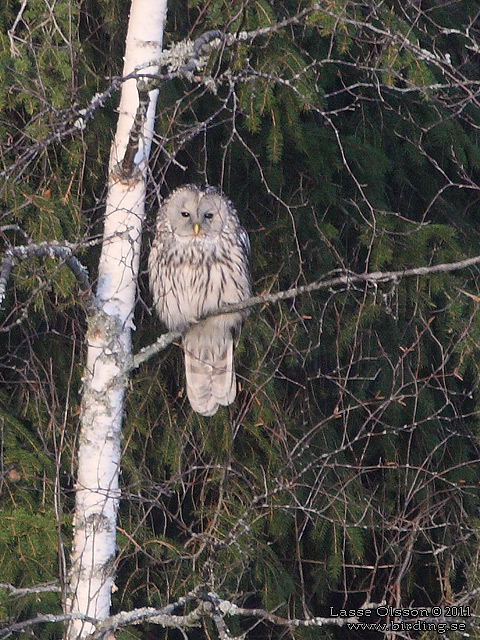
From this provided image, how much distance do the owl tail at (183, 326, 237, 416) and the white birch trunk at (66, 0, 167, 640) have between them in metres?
0.85

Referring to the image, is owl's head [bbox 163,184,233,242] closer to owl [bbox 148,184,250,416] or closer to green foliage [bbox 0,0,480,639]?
owl [bbox 148,184,250,416]

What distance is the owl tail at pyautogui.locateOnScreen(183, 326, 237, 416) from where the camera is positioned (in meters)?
4.03

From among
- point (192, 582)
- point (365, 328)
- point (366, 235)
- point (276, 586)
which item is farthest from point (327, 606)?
point (366, 235)

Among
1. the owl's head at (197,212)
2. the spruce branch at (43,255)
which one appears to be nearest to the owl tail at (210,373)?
the owl's head at (197,212)

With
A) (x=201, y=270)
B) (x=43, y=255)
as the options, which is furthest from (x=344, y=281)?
(x=201, y=270)

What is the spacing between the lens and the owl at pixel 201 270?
13.2 ft

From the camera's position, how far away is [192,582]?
12.5 feet

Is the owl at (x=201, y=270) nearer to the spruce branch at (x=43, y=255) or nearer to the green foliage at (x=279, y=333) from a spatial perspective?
the green foliage at (x=279, y=333)

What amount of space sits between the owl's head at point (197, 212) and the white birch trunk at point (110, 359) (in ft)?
2.64

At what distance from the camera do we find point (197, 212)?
403 cm

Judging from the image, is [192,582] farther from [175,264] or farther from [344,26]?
[344,26]

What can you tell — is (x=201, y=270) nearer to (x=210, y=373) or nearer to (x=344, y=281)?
(x=210, y=373)

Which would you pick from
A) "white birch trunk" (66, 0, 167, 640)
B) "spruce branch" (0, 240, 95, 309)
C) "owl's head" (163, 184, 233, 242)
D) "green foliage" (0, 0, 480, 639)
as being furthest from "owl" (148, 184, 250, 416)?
"spruce branch" (0, 240, 95, 309)

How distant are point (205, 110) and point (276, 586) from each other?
204 cm
